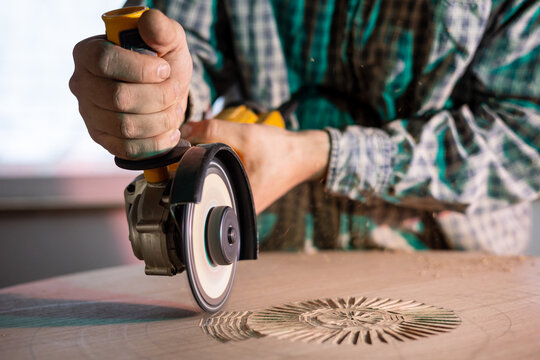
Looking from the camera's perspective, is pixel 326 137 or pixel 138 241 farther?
pixel 326 137

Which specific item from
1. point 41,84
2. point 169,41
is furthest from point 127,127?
point 41,84

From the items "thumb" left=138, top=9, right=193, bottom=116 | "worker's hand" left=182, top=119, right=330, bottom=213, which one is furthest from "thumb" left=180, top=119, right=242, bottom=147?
"thumb" left=138, top=9, right=193, bottom=116

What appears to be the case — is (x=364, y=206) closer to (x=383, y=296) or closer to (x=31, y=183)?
(x=383, y=296)

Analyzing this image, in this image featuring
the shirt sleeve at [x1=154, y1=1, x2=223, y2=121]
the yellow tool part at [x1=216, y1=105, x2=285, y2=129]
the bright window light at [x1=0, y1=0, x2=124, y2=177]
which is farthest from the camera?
the bright window light at [x1=0, y1=0, x2=124, y2=177]

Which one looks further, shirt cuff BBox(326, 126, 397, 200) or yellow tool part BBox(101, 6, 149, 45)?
shirt cuff BBox(326, 126, 397, 200)

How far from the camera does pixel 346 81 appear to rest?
4.42ft

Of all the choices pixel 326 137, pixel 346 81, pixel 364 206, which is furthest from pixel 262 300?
pixel 346 81

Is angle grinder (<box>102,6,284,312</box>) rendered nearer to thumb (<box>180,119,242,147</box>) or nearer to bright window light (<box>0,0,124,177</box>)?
thumb (<box>180,119,242,147</box>)

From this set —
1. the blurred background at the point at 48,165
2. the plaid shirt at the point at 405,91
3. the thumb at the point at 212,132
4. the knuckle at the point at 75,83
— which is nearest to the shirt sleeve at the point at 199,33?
the plaid shirt at the point at 405,91

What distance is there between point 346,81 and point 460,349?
0.88 m

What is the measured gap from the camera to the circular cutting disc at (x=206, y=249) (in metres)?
0.69

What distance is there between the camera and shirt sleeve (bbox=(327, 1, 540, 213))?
1.21 meters

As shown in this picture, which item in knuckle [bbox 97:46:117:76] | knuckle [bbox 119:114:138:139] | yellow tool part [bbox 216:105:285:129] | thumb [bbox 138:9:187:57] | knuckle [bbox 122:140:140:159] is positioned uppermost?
thumb [bbox 138:9:187:57]

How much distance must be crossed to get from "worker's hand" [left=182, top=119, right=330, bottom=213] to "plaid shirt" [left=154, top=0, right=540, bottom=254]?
43mm
